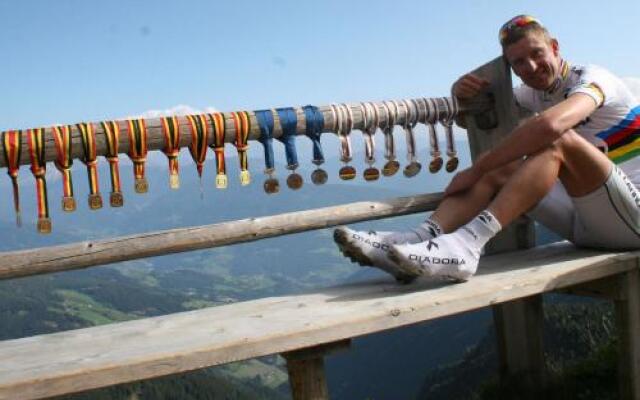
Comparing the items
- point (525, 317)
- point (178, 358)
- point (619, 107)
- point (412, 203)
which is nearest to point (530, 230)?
point (525, 317)

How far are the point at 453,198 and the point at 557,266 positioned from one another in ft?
2.47

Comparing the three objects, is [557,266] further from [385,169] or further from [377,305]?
[385,169]

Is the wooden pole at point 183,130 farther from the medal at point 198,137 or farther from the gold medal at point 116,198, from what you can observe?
the gold medal at point 116,198

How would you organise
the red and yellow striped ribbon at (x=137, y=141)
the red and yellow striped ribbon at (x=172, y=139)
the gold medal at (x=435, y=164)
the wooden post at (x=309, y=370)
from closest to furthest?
the wooden post at (x=309, y=370) → the red and yellow striped ribbon at (x=137, y=141) → the red and yellow striped ribbon at (x=172, y=139) → the gold medal at (x=435, y=164)

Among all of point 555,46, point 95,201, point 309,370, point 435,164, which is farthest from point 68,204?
point 555,46

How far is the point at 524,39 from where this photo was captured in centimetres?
364

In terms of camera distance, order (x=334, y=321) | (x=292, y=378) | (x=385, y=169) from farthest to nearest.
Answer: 1. (x=385, y=169)
2. (x=292, y=378)
3. (x=334, y=321)

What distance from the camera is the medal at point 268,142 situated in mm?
4109

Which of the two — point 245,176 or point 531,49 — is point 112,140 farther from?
point 531,49

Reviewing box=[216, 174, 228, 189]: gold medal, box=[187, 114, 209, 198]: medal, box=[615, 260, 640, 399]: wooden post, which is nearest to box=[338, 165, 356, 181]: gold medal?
box=[216, 174, 228, 189]: gold medal

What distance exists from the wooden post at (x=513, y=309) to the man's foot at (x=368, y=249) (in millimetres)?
1644

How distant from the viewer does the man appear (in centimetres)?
309

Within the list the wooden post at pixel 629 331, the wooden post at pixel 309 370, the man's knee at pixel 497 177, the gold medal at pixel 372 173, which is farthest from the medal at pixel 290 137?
the wooden post at pixel 629 331

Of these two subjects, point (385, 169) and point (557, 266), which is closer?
point (557, 266)
